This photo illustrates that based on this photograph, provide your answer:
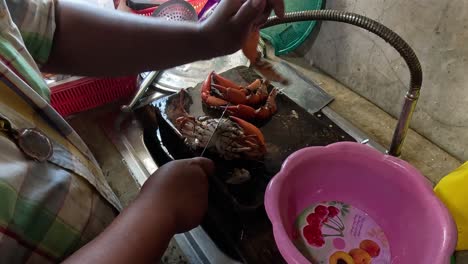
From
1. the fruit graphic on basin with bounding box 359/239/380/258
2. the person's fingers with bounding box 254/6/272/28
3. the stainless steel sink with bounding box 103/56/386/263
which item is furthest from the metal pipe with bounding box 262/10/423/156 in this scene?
the fruit graphic on basin with bounding box 359/239/380/258

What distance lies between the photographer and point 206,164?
758mm

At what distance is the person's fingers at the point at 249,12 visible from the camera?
650 mm

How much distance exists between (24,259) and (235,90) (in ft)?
1.96

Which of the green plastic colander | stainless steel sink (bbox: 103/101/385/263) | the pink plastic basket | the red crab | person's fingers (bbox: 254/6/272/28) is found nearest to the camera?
person's fingers (bbox: 254/6/272/28)

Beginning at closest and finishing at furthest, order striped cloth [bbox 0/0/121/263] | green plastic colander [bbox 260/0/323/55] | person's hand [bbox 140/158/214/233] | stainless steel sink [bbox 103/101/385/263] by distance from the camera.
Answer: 1. striped cloth [bbox 0/0/121/263]
2. person's hand [bbox 140/158/214/233]
3. stainless steel sink [bbox 103/101/385/263]
4. green plastic colander [bbox 260/0/323/55]

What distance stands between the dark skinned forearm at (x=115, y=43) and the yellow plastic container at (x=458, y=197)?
1.69ft

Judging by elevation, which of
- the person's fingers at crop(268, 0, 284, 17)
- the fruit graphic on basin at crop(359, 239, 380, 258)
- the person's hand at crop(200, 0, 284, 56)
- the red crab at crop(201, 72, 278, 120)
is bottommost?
the fruit graphic on basin at crop(359, 239, 380, 258)

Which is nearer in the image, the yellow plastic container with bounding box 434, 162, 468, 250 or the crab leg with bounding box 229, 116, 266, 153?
the yellow plastic container with bounding box 434, 162, 468, 250

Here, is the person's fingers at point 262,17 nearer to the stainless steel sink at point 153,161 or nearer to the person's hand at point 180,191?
the person's hand at point 180,191

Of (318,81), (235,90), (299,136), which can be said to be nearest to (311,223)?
(299,136)

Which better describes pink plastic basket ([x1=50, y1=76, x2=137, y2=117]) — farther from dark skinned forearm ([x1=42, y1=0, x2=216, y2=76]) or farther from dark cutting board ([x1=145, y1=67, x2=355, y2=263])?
dark skinned forearm ([x1=42, y1=0, x2=216, y2=76])

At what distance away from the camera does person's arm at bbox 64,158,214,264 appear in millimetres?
485

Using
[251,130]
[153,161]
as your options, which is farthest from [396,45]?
[153,161]

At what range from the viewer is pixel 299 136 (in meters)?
0.88
